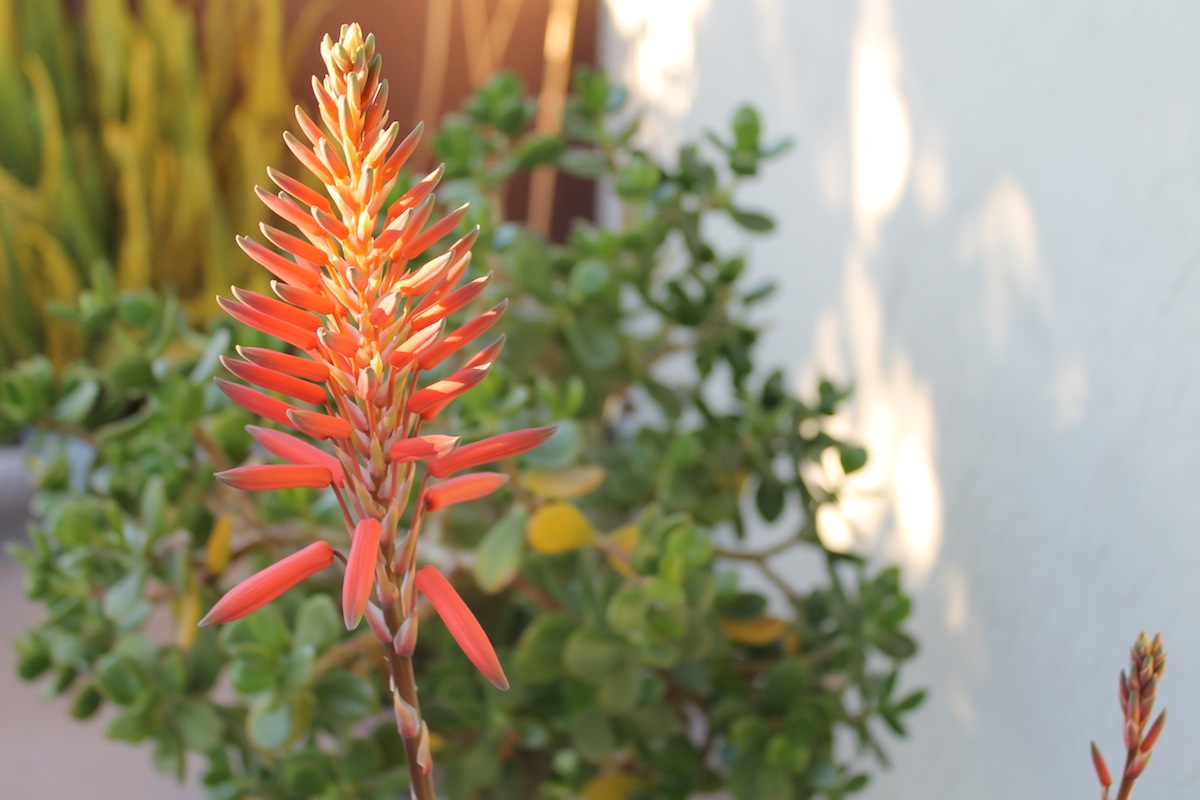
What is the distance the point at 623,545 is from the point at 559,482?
0.05 m

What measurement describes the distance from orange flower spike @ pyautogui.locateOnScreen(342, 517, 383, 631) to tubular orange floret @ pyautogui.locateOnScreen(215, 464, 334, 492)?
16 millimetres

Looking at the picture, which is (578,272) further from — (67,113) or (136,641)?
(67,113)

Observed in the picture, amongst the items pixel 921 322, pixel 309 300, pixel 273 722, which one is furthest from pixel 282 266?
pixel 921 322

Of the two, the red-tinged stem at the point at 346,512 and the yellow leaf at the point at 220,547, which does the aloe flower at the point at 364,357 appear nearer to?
the red-tinged stem at the point at 346,512

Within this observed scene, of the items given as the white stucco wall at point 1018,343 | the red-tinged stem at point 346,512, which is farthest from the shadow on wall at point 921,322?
the red-tinged stem at point 346,512

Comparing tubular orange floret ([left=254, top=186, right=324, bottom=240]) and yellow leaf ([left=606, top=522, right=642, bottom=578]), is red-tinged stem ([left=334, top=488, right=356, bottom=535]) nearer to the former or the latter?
tubular orange floret ([left=254, top=186, right=324, bottom=240])

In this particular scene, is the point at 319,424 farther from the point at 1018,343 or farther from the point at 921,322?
the point at 921,322

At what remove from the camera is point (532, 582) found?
2.04ft

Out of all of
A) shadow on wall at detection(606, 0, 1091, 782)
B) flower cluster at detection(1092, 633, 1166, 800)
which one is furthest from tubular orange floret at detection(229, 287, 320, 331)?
shadow on wall at detection(606, 0, 1091, 782)

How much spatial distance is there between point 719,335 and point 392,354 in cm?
57

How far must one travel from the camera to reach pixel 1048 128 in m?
0.58

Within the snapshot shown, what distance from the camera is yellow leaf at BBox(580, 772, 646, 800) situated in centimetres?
62

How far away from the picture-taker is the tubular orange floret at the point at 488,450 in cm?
18

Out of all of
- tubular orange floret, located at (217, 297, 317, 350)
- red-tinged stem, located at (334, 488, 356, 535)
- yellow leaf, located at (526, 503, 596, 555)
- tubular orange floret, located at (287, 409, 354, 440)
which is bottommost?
red-tinged stem, located at (334, 488, 356, 535)
